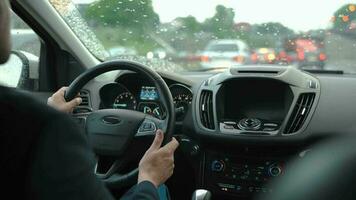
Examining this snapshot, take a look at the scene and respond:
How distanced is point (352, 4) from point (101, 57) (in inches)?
73.7

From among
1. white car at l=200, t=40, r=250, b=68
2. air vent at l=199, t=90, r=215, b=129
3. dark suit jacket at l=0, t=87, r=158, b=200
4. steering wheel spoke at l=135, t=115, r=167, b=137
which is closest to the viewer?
dark suit jacket at l=0, t=87, r=158, b=200

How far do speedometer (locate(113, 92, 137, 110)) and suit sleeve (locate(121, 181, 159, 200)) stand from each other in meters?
1.66

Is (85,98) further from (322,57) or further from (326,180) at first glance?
(326,180)

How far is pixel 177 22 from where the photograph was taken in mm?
4590

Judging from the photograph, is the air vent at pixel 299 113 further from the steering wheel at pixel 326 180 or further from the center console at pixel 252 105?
the steering wheel at pixel 326 180

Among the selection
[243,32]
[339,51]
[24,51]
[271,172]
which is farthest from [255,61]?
[24,51]

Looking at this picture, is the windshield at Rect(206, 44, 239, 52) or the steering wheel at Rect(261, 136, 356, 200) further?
the windshield at Rect(206, 44, 239, 52)

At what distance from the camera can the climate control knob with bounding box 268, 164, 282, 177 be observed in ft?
12.5

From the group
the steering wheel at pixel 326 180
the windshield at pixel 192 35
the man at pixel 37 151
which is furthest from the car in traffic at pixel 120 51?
the man at pixel 37 151

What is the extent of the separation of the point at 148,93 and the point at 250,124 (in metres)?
0.69

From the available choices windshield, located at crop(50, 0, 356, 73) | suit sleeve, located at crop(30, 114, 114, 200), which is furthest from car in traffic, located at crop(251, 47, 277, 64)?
suit sleeve, located at crop(30, 114, 114, 200)

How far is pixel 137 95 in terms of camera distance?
3967mm

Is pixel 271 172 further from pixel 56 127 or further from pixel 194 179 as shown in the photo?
pixel 56 127

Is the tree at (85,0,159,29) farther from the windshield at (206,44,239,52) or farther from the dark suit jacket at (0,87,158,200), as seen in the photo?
the dark suit jacket at (0,87,158,200)
